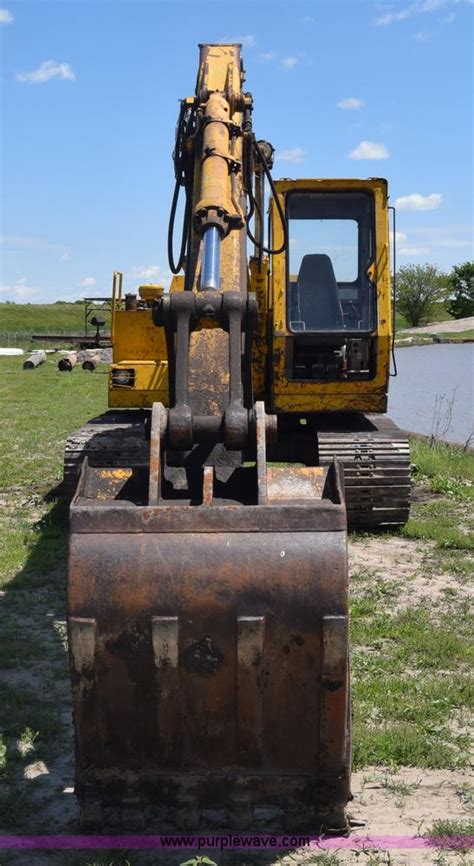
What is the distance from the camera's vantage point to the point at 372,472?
827 cm

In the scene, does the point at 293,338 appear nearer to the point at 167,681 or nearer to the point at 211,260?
the point at 211,260

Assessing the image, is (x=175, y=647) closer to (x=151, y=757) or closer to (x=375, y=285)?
(x=151, y=757)

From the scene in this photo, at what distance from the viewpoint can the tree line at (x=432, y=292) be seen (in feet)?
259

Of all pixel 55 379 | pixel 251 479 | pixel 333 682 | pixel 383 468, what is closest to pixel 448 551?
pixel 383 468

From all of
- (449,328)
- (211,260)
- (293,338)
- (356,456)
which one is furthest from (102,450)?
(449,328)

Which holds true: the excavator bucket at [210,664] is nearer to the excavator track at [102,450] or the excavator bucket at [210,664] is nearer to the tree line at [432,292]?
the excavator track at [102,450]

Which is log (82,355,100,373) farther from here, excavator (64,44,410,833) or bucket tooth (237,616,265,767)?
bucket tooth (237,616,265,767)

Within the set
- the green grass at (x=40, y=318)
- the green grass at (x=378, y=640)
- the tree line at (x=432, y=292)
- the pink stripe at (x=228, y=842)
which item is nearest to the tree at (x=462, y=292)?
the tree line at (x=432, y=292)

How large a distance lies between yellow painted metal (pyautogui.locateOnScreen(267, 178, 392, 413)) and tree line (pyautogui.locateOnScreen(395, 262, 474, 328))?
231 feet

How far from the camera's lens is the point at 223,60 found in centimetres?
735

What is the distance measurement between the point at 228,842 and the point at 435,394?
77.2ft

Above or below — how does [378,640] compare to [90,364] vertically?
below

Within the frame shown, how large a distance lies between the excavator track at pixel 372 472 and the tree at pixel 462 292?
75.6 meters

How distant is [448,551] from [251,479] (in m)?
4.10
